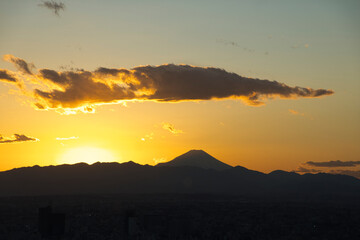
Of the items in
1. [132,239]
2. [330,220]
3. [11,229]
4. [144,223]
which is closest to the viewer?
[132,239]

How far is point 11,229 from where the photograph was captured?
42312 mm

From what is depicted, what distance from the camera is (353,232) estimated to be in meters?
48.8

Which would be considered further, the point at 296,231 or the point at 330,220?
the point at 330,220

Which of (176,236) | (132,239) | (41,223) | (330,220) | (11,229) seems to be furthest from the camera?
(330,220)

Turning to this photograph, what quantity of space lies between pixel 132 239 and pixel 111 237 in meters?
2.16

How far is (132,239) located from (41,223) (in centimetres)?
635

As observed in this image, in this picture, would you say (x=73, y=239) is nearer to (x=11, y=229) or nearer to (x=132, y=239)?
(x=132, y=239)

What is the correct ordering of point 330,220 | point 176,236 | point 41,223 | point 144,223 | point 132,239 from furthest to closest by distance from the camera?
1. point 330,220
2. point 144,223
3. point 176,236
4. point 132,239
5. point 41,223

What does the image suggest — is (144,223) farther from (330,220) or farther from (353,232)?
(330,220)

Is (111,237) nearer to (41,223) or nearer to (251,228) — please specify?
(41,223)

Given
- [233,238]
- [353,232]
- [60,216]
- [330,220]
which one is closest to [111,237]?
[60,216]

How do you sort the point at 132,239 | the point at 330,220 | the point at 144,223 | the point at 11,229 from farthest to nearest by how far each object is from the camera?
the point at 330,220, the point at 144,223, the point at 11,229, the point at 132,239

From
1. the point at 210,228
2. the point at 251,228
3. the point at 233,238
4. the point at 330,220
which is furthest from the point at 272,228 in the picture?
the point at 330,220

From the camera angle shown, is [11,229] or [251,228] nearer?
[11,229]
